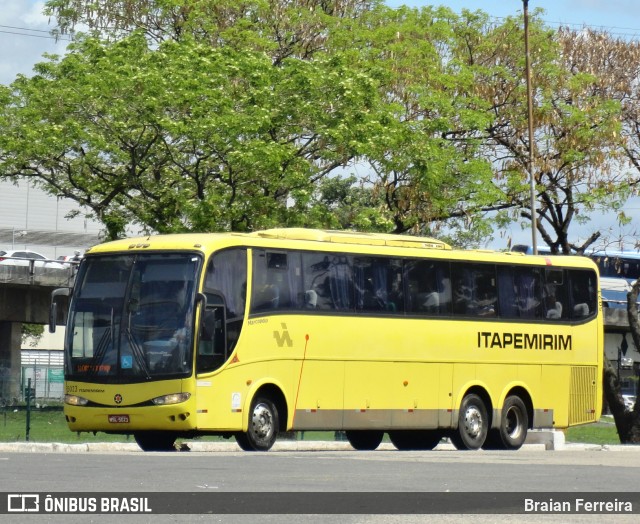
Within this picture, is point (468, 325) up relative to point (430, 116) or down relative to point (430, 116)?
down

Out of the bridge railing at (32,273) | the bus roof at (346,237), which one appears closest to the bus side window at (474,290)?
the bus roof at (346,237)

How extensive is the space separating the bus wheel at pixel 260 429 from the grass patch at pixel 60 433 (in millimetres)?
6242

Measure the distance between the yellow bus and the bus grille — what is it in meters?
0.03

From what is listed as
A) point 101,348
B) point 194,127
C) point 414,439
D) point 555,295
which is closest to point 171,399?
point 101,348

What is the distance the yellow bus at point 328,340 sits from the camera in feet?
73.8

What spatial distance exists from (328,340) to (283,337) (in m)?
1.13

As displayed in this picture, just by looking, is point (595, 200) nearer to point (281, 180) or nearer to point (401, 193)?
point (401, 193)

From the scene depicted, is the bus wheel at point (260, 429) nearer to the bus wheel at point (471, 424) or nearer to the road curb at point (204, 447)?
the road curb at point (204, 447)

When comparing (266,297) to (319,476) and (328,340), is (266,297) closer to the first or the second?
(328,340)

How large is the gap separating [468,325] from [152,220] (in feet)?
41.8

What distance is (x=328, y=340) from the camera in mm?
24547

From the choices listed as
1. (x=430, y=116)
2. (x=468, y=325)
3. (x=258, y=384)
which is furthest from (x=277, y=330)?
(x=430, y=116)

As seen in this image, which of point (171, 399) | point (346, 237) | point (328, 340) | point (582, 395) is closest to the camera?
point (171, 399)

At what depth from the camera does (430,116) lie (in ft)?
136
